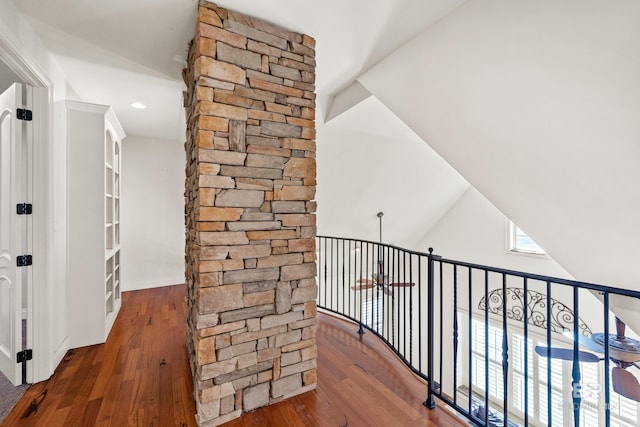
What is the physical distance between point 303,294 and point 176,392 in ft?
3.57

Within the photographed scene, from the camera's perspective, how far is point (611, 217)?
214 centimetres

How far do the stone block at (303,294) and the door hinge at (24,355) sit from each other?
1960 millimetres

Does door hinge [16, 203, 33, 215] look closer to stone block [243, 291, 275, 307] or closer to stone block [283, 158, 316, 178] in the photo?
stone block [243, 291, 275, 307]

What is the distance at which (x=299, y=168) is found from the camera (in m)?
2.09

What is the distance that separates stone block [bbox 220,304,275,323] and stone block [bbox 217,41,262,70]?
1492 mm

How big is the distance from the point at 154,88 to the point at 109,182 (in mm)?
1209

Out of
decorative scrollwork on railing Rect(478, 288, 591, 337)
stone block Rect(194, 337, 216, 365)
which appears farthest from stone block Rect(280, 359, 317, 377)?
decorative scrollwork on railing Rect(478, 288, 591, 337)

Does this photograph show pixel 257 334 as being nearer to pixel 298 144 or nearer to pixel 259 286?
pixel 259 286

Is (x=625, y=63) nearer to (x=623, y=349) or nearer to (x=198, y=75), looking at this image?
(x=623, y=349)

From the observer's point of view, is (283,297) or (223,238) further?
(283,297)

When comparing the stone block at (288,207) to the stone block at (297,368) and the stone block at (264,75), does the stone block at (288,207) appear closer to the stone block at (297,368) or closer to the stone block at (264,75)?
the stone block at (264,75)

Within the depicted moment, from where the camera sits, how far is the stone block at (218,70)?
5.76 feet

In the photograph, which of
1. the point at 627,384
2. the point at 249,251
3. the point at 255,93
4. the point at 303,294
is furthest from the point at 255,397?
the point at 627,384

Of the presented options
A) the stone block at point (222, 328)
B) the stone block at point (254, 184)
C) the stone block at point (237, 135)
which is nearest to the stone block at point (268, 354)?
the stone block at point (222, 328)
